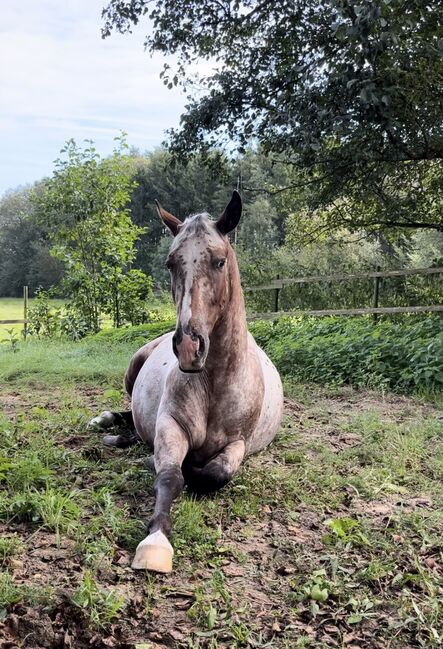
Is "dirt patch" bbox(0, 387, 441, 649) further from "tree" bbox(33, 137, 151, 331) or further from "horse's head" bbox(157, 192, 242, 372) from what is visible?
"tree" bbox(33, 137, 151, 331)

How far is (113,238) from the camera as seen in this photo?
14273 mm

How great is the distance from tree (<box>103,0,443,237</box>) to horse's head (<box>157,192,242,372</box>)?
3.14 metres

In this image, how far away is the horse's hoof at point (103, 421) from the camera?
4.17 meters

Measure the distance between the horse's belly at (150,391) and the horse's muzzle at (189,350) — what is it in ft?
2.85

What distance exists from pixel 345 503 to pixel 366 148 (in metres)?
5.16

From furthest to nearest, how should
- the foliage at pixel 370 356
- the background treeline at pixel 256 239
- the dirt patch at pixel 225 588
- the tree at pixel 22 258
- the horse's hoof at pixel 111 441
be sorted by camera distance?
the tree at pixel 22 258
the background treeline at pixel 256 239
the foliage at pixel 370 356
the horse's hoof at pixel 111 441
the dirt patch at pixel 225 588

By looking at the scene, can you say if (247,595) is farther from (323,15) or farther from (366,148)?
(323,15)

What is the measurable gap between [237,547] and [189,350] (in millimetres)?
900

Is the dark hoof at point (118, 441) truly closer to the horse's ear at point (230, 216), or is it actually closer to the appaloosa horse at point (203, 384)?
the appaloosa horse at point (203, 384)

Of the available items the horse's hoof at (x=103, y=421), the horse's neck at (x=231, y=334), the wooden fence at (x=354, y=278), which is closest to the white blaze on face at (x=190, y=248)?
the horse's neck at (x=231, y=334)

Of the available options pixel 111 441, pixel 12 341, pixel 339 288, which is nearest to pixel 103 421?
pixel 111 441

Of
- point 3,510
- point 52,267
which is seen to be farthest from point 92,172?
point 52,267

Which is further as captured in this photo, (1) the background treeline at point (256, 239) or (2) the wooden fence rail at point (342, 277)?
(1) the background treeline at point (256, 239)

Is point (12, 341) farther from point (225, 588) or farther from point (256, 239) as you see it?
point (256, 239)
